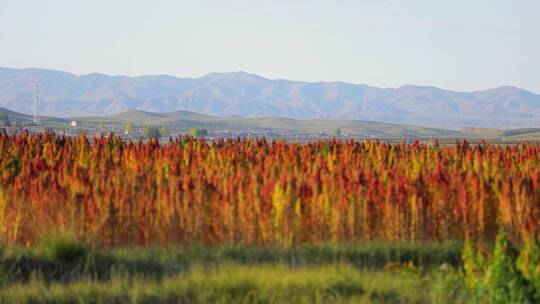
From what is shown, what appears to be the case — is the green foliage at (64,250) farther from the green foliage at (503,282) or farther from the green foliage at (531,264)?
the green foliage at (531,264)

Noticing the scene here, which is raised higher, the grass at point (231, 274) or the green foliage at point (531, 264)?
the green foliage at point (531, 264)

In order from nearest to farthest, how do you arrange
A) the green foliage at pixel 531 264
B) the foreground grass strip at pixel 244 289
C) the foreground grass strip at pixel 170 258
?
the green foliage at pixel 531 264 < the foreground grass strip at pixel 244 289 < the foreground grass strip at pixel 170 258

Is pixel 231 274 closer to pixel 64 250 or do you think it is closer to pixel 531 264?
pixel 64 250

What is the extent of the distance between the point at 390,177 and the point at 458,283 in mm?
4315

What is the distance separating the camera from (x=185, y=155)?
715 inches

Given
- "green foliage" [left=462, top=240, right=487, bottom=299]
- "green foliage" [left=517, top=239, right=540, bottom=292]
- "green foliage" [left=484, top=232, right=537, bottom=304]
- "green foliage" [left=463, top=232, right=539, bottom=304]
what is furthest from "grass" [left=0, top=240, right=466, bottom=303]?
"green foliage" [left=517, top=239, right=540, bottom=292]

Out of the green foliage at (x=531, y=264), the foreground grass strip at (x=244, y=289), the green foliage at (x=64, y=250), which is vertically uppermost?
the green foliage at (x=531, y=264)

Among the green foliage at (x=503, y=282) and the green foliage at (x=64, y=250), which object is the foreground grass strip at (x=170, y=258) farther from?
the green foliage at (x=503, y=282)

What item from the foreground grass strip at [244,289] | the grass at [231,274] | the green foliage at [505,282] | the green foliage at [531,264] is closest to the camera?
the green foliage at [505,282]

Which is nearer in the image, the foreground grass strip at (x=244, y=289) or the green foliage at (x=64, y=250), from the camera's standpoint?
the foreground grass strip at (x=244, y=289)

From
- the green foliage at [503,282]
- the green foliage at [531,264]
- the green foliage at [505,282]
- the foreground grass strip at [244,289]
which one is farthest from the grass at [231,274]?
the green foliage at [531,264]

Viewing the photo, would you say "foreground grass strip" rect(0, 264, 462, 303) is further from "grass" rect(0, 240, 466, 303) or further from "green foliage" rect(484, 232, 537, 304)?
"green foliage" rect(484, 232, 537, 304)

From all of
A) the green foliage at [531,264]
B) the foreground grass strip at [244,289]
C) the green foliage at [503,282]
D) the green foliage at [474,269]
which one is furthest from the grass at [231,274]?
the green foliage at [531,264]

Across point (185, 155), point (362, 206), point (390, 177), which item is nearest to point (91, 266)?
point (362, 206)
